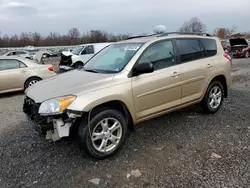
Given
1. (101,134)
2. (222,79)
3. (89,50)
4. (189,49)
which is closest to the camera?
(101,134)

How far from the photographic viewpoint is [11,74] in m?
8.02

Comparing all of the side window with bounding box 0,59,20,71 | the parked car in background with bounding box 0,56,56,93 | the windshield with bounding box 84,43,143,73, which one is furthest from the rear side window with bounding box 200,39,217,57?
the side window with bounding box 0,59,20,71

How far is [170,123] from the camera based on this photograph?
4.65 meters

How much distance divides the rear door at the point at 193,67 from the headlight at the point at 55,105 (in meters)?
2.15

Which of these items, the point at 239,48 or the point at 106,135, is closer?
the point at 106,135

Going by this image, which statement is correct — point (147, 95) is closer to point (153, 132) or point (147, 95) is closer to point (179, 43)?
point (153, 132)

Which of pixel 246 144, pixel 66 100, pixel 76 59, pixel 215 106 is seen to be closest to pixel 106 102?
pixel 66 100

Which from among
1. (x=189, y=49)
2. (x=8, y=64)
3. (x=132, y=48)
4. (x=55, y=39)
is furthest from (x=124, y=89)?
(x=55, y=39)

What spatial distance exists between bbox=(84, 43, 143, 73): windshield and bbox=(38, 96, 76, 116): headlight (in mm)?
951

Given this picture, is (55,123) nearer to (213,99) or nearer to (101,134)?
(101,134)

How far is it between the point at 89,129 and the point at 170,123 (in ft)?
6.49

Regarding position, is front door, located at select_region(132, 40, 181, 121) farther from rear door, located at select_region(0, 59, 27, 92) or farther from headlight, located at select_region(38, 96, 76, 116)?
rear door, located at select_region(0, 59, 27, 92)

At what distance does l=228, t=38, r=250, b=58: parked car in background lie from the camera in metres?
18.3

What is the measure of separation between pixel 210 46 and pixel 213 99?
3.59 feet
